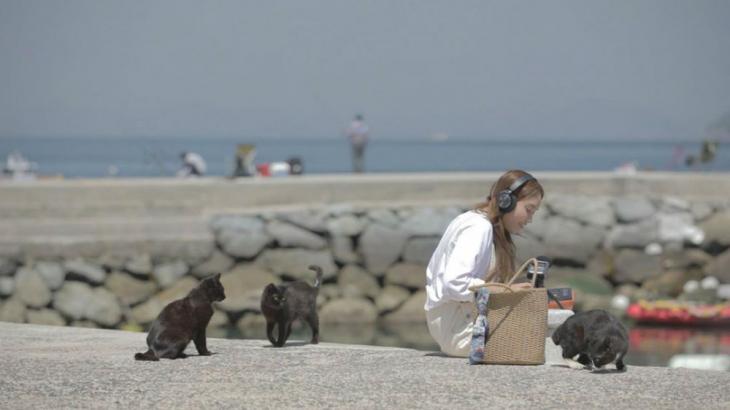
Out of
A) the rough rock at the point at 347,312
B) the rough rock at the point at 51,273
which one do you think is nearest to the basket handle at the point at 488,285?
the rough rock at the point at 347,312

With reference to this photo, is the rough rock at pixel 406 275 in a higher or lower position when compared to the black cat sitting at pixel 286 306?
higher

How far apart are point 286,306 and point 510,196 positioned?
2.04 meters

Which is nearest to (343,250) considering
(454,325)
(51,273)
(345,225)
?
(345,225)

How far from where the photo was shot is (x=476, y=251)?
730 centimetres

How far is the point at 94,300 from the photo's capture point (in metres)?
19.5

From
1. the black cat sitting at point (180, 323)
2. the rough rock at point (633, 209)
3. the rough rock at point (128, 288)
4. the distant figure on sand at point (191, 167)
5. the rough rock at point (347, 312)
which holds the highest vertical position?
the distant figure on sand at point (191, 167)

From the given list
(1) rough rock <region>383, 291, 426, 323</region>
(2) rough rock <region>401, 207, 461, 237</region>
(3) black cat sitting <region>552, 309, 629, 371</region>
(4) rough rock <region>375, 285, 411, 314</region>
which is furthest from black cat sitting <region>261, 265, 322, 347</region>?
(2) rough rock <region>401, 207, 461, 237</region>

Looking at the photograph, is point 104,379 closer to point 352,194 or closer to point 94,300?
point 94,300

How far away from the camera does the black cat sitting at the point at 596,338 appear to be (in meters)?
7.05

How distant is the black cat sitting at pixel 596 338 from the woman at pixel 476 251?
14.4 inches

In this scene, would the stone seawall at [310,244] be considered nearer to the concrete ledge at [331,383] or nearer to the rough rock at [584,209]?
the rough rock at [584,209]

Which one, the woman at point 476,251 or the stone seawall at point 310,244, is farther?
the stone seawall at point 310,244

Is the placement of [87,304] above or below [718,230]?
below

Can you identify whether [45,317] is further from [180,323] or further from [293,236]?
[180,323]
